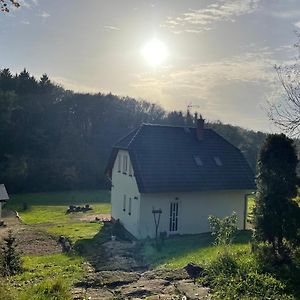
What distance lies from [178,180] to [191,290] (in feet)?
43.8

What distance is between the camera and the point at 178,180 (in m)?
21.1

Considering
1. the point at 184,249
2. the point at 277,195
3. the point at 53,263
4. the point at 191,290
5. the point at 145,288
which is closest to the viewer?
the point at 191,290

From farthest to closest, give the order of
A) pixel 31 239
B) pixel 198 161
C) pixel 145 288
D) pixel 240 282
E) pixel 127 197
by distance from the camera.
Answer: pixel 127 197 < pixel 198 161 < pixel 31 239 < pixel 240 282 < pixel 145 288

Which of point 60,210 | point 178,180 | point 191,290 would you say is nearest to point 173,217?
point 178,180

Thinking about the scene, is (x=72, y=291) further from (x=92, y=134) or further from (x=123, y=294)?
(x=92, y=134)

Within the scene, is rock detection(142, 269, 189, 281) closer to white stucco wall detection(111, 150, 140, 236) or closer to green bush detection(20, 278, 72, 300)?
green bush detection(20, 278, 72, 300)

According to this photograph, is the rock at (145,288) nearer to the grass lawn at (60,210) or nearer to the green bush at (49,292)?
the green bush at (49,292)

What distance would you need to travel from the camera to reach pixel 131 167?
73.7 feet

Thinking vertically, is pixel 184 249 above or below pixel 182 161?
below

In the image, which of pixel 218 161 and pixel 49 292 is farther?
pixel 218 161

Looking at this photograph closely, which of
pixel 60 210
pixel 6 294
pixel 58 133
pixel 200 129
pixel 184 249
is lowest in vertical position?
pixel 60 210

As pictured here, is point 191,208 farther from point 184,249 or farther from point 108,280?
point 108,280

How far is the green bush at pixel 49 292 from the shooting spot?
22.5 ft

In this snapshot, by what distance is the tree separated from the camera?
10164 millimetres
